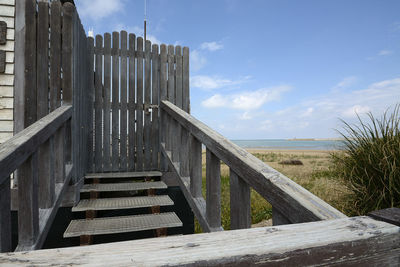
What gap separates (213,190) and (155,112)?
97.6 inches

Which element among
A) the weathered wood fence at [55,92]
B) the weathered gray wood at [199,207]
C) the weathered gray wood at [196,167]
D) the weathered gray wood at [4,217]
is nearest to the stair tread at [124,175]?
the weathered wood fence at [55,92]

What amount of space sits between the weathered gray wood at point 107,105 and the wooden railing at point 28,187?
1.52m

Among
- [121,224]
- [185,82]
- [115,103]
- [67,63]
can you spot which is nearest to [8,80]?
[67,63]

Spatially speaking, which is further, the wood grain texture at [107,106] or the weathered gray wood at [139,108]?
the weathered gray wood at [139,108]

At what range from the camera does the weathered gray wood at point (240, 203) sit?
172cm

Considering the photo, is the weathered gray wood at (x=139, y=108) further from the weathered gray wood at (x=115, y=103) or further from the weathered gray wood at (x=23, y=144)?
the weathered gray wood at (x=23, y=144)

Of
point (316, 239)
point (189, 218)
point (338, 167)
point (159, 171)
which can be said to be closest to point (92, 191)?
point (159, 171)

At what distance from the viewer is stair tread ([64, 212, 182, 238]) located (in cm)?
250

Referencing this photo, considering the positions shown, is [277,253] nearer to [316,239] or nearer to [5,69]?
[316,239]

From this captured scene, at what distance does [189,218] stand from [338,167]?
8.28 feet

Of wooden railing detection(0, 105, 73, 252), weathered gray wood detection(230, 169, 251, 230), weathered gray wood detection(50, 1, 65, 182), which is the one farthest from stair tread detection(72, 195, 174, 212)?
weathered gray wood detection(230, 169, 251, 230)

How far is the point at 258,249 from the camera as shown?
72cm

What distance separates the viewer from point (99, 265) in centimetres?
60

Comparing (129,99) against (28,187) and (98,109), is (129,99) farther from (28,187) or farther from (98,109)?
(28,187)
